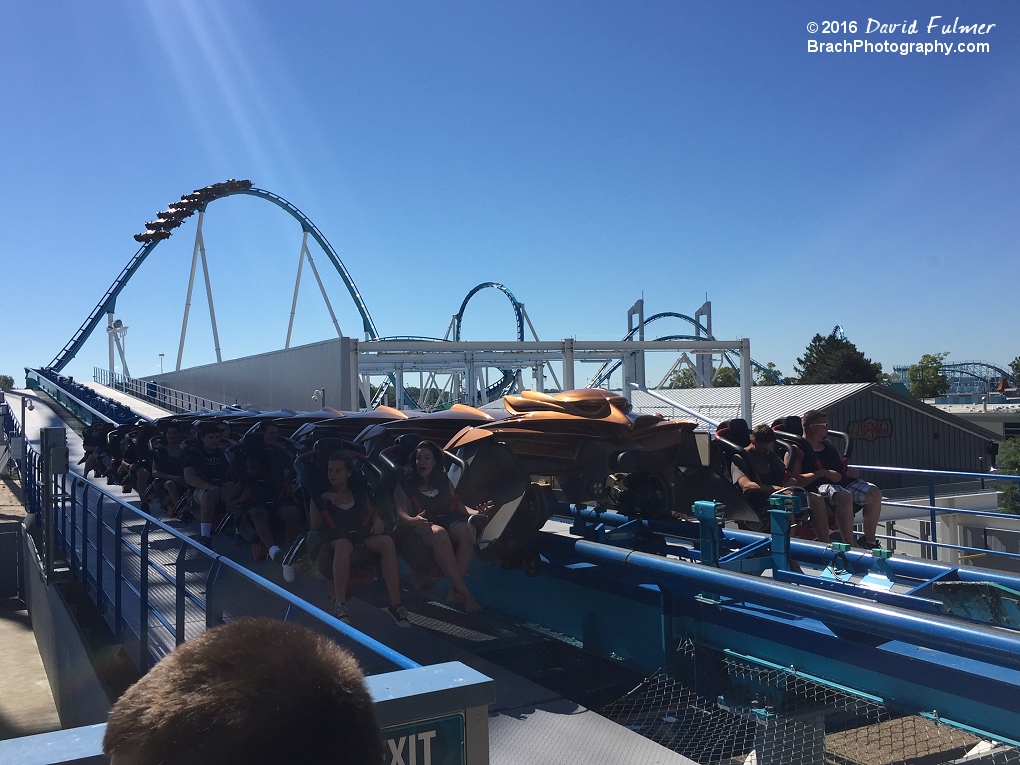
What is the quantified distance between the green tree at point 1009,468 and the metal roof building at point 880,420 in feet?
1.72

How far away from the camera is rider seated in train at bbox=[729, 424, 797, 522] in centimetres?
569

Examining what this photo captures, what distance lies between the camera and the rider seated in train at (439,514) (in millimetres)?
4992

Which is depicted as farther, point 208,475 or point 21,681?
point 21,681

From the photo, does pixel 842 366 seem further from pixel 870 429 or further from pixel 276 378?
pixel 276 378

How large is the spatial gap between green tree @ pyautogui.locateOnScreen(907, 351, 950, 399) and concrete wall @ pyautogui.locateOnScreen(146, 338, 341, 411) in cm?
5226

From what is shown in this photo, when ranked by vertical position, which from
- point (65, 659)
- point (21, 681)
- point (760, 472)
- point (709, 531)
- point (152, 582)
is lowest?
point (21, 681)

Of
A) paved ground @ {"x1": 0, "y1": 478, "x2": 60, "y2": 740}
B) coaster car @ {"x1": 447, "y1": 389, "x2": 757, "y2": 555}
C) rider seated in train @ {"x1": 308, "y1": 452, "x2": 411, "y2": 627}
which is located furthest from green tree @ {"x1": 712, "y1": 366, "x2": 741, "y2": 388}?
rider seated in train @ {"x1": 308, "y1": 452, "x2": 411, "y2": 627}

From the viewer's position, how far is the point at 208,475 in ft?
27.8

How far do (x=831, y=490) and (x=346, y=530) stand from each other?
3523mm

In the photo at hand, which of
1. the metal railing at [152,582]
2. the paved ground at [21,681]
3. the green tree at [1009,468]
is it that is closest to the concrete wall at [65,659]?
the paved ground at [21,681]

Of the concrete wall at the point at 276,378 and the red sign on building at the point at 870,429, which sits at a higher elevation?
the concrete wall at the point at 276,378

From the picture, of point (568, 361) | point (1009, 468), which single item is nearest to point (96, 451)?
point (568, 361)

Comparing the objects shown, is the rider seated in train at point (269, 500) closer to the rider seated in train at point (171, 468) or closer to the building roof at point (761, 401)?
the rider seated in train at point (171, 468)

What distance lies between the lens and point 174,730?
74 centimetres
